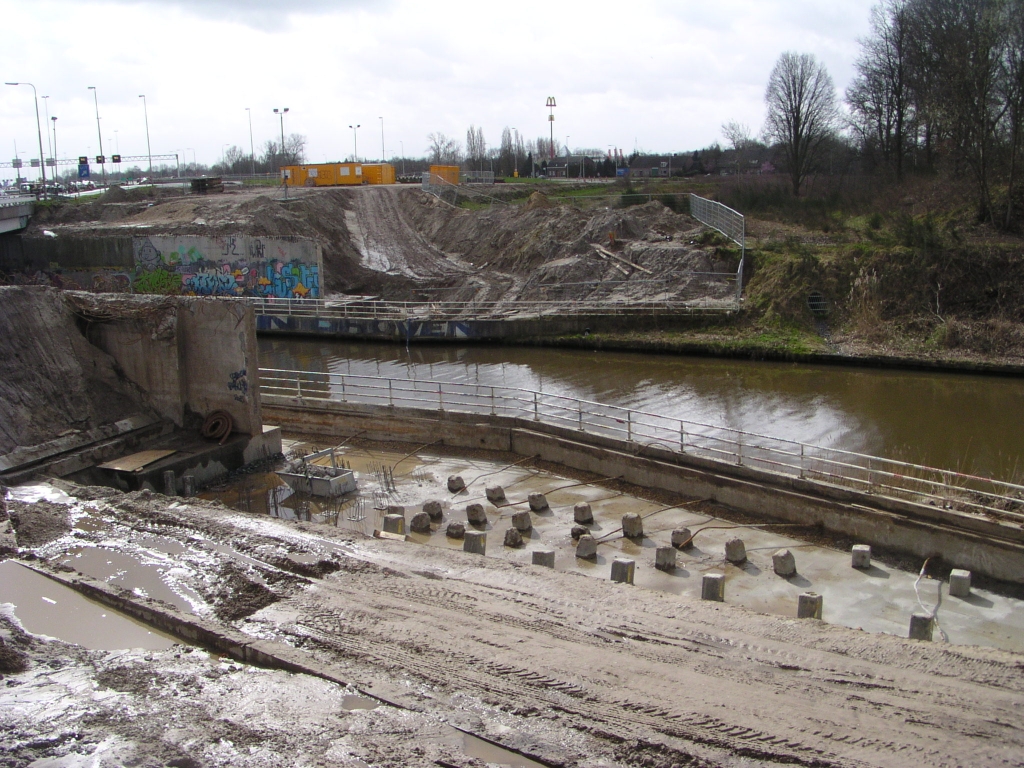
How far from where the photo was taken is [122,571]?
38.7ft

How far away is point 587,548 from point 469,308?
32.1 meters

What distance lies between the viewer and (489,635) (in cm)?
916

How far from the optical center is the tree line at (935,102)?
3928 cm

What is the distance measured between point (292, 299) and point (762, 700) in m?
39.4

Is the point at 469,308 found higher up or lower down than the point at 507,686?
higher up

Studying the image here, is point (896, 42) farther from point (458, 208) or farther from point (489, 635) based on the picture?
point (489, 635)

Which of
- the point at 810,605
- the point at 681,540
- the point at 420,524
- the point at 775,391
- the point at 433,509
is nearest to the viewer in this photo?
the point at 810,605

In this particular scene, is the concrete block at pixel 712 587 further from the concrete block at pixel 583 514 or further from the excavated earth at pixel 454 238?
the excavated earth at pixel 454 238

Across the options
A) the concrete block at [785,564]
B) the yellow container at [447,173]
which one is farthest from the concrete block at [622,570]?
the yellow container at [447,173]

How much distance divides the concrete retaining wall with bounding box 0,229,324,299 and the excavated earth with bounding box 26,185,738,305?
241 centimetres

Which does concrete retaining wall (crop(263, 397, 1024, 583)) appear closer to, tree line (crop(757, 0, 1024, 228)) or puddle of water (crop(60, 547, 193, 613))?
puddle of water (crop(60, 547, 193, 613))

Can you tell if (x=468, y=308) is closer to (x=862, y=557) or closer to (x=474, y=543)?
(x=474, y=543)

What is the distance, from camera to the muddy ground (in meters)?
7.23

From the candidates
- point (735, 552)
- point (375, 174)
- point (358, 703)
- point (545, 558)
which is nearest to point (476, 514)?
point (545, 558)
